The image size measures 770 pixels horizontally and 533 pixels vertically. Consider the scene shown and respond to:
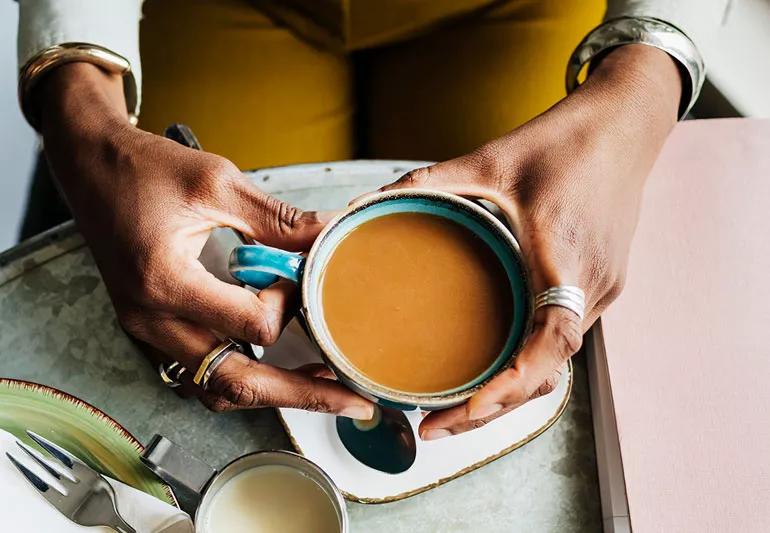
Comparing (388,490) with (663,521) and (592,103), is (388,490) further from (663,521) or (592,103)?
(592,103)

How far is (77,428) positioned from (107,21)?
0.47 m

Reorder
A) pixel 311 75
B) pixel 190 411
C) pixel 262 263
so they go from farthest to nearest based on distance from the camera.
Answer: pixel 311 75 < pixel 190 411 < pixel 262 263

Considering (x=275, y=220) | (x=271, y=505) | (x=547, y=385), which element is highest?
(x=275, y=220)

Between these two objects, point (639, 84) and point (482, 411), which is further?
point (639, 84)

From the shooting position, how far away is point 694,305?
0.73 meters

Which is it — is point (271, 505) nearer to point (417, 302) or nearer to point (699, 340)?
point (417, 302)

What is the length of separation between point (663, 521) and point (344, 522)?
0.30m

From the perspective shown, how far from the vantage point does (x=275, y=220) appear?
0.60 meters

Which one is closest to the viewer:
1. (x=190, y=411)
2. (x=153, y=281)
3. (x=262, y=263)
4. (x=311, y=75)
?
(x=262, y=263)

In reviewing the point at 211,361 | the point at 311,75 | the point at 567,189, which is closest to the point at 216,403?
the point at 211,361

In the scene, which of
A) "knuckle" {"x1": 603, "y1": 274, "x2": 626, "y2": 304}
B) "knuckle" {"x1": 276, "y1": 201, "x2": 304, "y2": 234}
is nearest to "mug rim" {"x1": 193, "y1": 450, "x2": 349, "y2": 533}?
"knuckle" {"x1": 276, "y1": 201, "x2": 304, "y2": 234}

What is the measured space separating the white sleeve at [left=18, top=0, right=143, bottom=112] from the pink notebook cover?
2.14 feet

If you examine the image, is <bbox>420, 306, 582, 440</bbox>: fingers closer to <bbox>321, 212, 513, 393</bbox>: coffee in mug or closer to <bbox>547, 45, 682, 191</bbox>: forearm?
<bbox>321, 212, 513, 393</bbox>: coffee in mug

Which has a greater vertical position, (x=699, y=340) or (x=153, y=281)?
(x=153, y=281)
